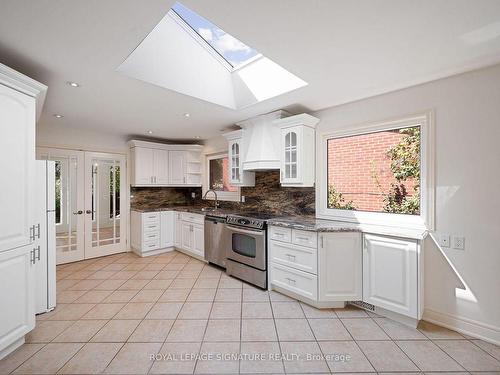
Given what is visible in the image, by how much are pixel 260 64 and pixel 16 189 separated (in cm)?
251

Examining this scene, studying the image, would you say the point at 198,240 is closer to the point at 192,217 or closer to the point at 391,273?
the point at 192,217

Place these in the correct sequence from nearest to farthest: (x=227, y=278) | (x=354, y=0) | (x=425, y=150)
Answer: (x=354, y=0), (x=425, y=150), (x=227, y=278)

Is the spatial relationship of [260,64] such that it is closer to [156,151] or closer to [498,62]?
[498,62]

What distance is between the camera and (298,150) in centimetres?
300

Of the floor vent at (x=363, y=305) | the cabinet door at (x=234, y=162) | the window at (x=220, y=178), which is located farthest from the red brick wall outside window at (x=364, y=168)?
the window at (x=220, y=178)

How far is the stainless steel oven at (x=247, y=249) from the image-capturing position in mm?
2955

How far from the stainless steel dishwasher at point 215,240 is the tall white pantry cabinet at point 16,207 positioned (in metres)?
2.15

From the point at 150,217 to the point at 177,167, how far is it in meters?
1.20

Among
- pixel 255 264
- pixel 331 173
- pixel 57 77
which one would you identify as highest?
pixel 57 77

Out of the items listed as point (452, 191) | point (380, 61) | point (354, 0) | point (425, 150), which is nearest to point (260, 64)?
point (380, 61)

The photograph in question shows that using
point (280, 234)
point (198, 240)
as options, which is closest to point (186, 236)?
point (198, 240)

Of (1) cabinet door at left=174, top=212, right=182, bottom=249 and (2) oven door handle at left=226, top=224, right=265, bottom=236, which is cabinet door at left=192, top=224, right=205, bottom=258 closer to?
(1) cabinet door at left=174, top=212, right=182, bottom=249

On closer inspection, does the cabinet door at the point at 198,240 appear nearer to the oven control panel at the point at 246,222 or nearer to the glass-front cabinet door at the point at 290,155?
the oven control panel at the point at 246,222

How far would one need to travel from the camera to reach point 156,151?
15.5 feet
